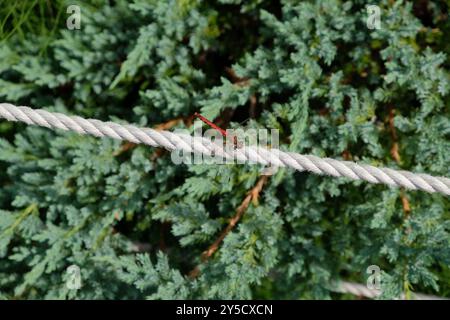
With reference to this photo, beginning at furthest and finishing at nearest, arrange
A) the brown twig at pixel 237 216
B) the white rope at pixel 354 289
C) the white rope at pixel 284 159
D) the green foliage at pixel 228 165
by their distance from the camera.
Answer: the white rope at pixel 354 289 → the brown twig at pixel 237 216 → the green foliage at pixel 228 165 → the white rope at pixel 284 159

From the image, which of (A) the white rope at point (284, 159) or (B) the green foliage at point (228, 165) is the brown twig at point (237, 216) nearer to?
(B) the green foliage at point (228, 165)

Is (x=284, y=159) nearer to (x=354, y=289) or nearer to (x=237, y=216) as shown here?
(x=237, y=216)

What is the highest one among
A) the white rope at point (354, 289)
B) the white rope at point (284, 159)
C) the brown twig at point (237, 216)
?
the white rope at point (284, 159)

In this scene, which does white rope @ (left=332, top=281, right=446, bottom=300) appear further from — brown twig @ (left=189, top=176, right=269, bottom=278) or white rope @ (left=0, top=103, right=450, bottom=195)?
white rope @ (left=0, top=103, right=450, bottom=195)

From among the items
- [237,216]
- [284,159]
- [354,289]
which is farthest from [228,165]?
[354,289]

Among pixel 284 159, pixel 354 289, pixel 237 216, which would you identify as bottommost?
pixel 354 289

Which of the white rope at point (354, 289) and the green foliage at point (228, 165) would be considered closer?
the green foliage at point (228, 165)

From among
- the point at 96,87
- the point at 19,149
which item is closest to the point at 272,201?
the point at 96,87

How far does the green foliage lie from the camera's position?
240cm

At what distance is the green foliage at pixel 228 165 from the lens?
240 cm

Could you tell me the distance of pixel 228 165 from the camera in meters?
2.45

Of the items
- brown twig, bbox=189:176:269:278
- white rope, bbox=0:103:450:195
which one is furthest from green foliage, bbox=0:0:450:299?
white rope, bbox=0:103:450:195

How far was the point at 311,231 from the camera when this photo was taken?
8.47 ft

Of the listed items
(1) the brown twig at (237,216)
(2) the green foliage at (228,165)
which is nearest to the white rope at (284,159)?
(2) the green foliage at (228,165)
